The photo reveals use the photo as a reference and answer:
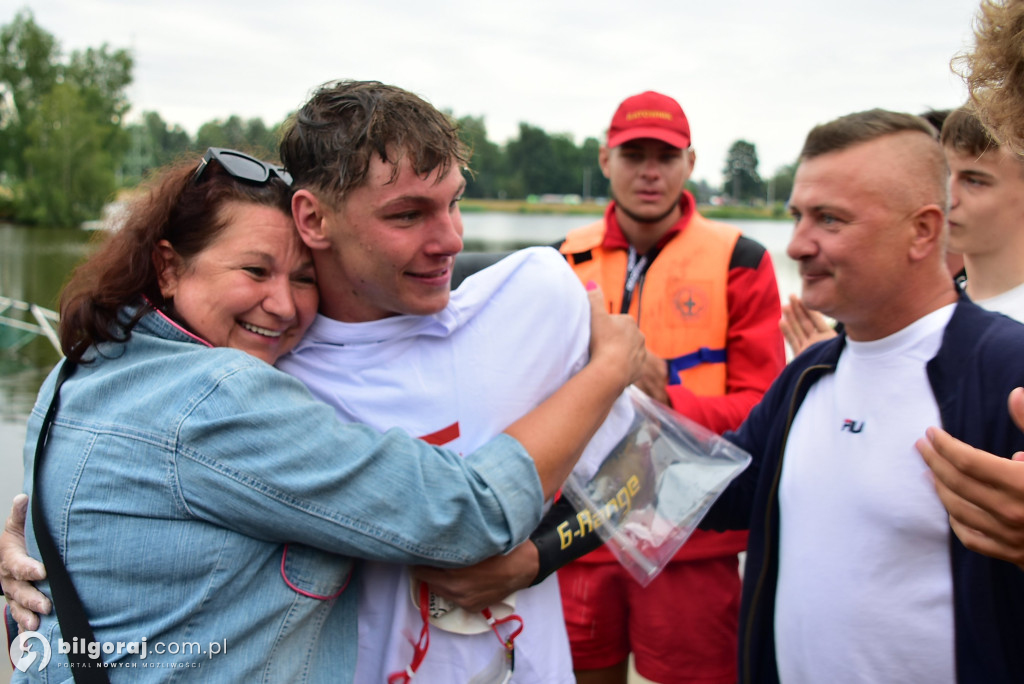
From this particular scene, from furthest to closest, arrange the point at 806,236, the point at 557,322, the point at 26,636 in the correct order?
the point at 806,236 → the point at 557,322 → the point at 26,636

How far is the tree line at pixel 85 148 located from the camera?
131ft

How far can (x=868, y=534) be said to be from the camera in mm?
1960

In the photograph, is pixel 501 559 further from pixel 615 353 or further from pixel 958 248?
pixel 958 248

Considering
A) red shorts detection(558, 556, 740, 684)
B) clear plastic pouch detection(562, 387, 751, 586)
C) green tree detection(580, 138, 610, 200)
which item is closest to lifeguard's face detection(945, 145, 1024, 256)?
clear plastic pouch detection(562, 387, 751, 586)

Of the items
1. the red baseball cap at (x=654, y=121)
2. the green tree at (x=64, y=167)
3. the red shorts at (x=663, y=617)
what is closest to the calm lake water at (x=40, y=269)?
the red baseball cap at (x=654, y=121)

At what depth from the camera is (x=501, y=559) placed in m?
1.66

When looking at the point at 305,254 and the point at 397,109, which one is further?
the point at 305,254

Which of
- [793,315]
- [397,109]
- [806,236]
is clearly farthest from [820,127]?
[397,109]

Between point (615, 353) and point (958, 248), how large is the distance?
5.31ft

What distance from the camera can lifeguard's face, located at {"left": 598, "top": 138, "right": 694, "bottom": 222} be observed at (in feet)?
11.4

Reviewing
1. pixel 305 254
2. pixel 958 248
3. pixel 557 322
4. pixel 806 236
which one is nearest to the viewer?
pixel 305 254

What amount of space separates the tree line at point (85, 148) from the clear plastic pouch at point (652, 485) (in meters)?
29.7

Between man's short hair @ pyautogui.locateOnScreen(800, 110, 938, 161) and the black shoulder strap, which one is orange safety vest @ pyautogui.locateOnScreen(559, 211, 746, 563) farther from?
the black shoulder strap

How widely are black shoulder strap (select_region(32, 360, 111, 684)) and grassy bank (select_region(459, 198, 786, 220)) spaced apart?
2767 cm
